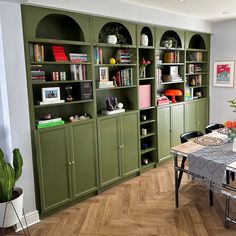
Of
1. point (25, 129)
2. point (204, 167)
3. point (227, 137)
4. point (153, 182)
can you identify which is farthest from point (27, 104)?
point (227, 137)

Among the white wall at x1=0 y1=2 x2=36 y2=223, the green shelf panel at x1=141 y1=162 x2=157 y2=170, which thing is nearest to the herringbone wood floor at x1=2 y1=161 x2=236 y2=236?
the green shelf panel at x1=141 y1=162 x2=157 y2=170

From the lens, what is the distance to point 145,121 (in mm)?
4082

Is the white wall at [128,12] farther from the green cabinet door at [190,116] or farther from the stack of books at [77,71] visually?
the green cabinet door at [190,116]

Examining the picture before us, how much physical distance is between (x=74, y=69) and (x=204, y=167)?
190cm

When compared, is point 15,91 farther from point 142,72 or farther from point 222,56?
point 222,56

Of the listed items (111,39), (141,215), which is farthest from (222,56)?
(141,215)

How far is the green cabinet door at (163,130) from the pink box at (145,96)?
26 centimetres

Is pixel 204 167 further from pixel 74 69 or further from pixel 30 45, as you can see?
pixel 30 45

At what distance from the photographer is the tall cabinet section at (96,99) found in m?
2.85

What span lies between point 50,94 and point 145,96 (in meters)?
1.64

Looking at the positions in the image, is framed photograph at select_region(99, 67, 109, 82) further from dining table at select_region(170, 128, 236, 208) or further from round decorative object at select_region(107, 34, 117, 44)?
dining table at select_region(170, 128, 236, 208)

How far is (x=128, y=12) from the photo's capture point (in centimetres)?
343

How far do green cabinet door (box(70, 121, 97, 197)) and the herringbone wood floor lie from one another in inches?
8.5

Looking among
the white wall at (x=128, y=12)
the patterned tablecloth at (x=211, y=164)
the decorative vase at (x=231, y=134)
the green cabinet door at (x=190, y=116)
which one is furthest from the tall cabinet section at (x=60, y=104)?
the green cabinet door at (x=190, y=116)
